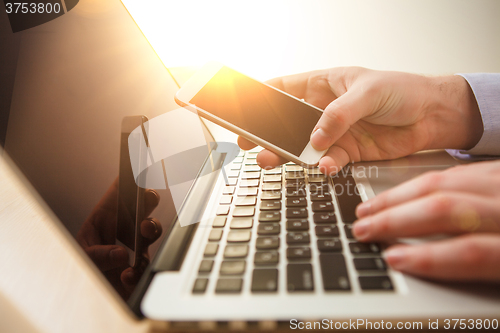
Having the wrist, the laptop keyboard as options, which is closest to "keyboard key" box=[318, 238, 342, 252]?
the laptop keyboard

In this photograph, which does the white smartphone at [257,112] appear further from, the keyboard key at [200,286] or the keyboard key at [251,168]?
the keyboard key at [200,286]

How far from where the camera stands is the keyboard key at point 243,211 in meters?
0.34

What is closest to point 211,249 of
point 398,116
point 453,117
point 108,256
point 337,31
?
point 108,256

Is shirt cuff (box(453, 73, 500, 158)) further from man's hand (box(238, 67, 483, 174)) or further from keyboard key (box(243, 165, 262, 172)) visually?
keyboard key (box(243, 165, 262, 172))

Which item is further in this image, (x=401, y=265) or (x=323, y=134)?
(x=323, y=134)

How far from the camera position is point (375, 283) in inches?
8.7

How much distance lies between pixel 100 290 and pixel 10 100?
0.73 feet

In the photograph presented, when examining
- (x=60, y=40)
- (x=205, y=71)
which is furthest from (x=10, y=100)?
(x=205, y=71)

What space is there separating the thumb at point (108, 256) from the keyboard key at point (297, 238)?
0.20m

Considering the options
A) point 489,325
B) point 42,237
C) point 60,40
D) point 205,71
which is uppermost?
point 60,40

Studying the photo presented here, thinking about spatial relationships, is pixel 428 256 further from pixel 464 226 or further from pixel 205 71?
pixel 205 71

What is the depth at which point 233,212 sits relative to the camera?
349 mm

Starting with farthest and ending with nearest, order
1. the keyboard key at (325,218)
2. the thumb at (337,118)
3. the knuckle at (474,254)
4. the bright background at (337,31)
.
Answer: the bright background at (337,31)
the thumb at (337,118)
the keyboard key at (325,218)
the knuckle at (474,254)

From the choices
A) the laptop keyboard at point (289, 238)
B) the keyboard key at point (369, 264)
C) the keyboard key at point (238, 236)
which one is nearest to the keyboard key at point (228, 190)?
the laptop keyboard at point (289, 238)
